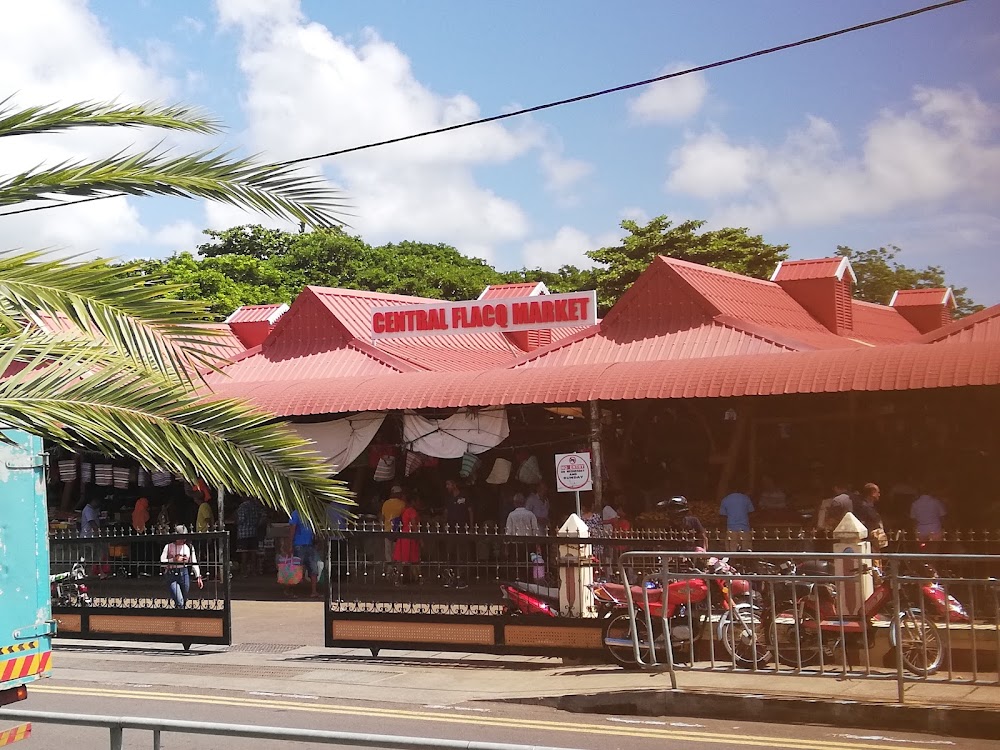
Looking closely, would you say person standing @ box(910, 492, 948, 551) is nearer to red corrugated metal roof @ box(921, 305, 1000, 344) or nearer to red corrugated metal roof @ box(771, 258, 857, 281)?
red corrugated metal roof @ box(921, 305, 1000, 344)

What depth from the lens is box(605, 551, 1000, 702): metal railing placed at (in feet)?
32.8

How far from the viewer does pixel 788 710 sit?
10117 mm

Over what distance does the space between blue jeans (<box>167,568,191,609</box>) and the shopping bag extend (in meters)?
4.96

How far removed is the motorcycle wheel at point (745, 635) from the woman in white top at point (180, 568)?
285 inches

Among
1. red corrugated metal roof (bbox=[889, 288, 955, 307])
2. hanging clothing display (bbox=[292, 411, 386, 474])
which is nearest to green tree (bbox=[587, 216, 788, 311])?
red corrugated metal roof (bbox=[889, 288, 955, 307])

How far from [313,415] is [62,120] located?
1548 centimetres

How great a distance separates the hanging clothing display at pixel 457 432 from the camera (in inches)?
826

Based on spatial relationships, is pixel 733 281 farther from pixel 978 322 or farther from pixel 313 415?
pixel 313 415

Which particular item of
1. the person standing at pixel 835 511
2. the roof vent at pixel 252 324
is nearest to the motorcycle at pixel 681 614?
the person standing at pixel 835 511

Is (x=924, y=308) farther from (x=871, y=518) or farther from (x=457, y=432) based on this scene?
(x=871, y=518)

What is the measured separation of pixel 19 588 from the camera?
8.64 metres

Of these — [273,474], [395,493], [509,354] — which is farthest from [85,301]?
[509,354]

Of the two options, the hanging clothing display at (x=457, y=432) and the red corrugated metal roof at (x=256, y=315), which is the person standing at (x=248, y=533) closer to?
the hanging clothing display at (x=457, y=432)

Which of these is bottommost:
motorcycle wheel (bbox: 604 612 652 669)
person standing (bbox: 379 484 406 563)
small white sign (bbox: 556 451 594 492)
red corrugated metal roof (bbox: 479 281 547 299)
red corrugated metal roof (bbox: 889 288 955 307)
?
motorcycle wheel (bbox: 604 612 652 669)
